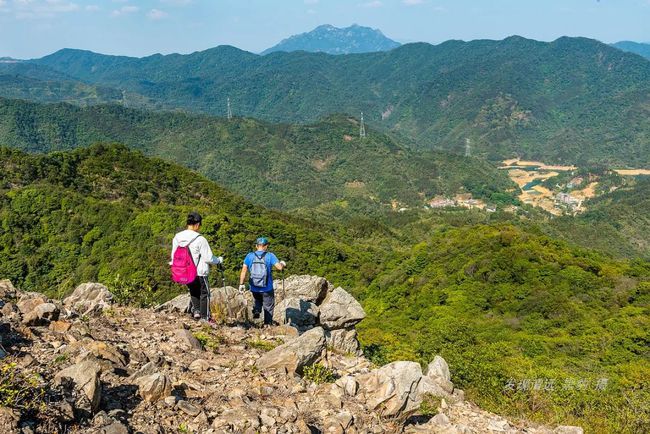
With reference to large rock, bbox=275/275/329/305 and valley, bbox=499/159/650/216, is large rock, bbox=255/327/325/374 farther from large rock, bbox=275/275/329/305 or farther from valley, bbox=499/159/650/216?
valley, bbox=499/159/650/216

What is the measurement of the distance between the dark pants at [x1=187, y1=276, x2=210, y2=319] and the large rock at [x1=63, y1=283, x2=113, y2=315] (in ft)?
7.44

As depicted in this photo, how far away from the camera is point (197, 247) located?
31.4ft

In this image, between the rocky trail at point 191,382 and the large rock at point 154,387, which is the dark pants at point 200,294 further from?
the large rock at point 154,387

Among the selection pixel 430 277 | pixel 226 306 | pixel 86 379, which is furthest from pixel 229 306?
pixel 430 277

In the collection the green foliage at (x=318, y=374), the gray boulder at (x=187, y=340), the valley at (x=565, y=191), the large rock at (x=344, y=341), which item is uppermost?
the gray boulder at (x=187, y=340)

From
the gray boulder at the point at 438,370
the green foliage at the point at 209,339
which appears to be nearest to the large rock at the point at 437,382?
the gray boulder at the point at 438,370

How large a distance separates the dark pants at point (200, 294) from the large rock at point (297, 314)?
327 cm

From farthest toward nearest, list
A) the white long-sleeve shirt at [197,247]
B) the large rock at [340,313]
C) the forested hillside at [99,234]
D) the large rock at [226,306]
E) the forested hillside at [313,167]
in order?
the forested hillside at [313,167] → the forested hillside at [99,234] → the large rock at [340,313] → the large rock at [226,306] → the white long-sleeve shirt at [197,247]

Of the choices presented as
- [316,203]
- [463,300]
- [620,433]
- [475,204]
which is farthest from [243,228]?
[475,204]

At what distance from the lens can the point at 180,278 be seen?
978 centimetres

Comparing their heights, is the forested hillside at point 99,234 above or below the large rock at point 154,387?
below

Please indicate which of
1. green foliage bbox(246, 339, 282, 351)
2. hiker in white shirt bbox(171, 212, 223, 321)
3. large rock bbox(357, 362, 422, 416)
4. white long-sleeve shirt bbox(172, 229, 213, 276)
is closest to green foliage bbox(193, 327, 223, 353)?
green foliage bbox(246, 339, 282, 351)

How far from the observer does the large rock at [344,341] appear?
12911mm

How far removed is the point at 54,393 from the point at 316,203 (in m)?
143
